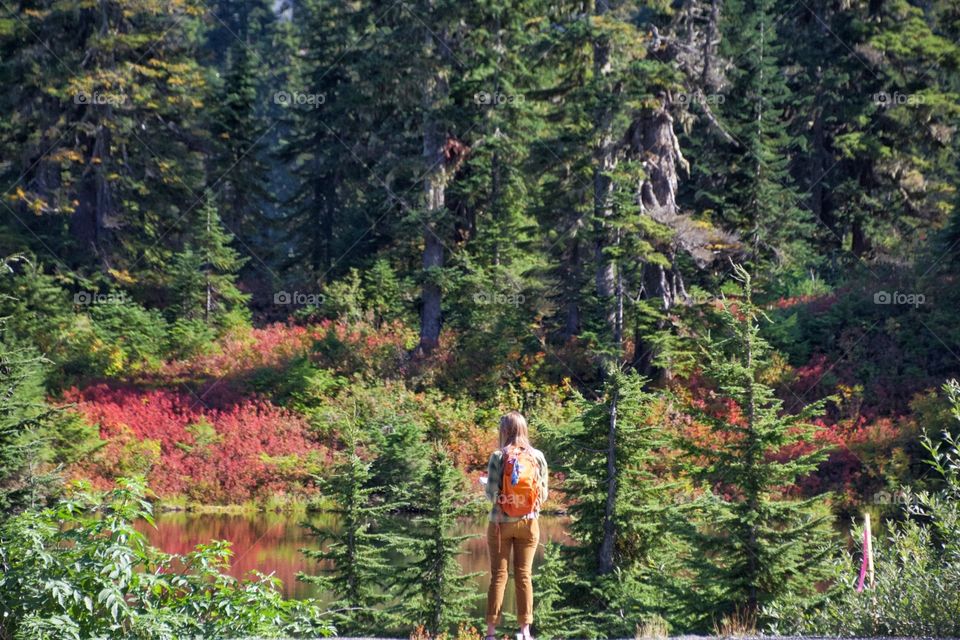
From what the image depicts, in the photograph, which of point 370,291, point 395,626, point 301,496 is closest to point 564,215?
point 370,291

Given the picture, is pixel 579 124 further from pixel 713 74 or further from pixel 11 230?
pixel 11 230

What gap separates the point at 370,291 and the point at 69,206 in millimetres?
9810

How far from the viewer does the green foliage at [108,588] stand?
7.13m

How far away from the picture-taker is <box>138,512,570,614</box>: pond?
17656 mm

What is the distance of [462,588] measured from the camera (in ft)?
42.3
